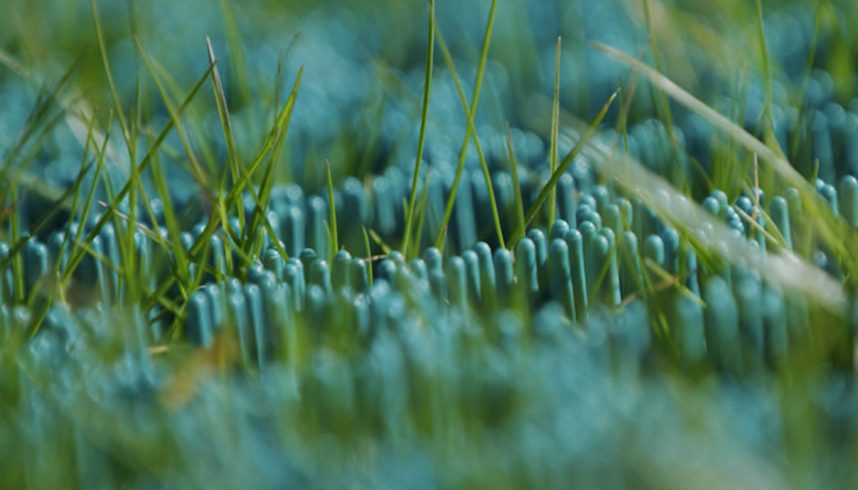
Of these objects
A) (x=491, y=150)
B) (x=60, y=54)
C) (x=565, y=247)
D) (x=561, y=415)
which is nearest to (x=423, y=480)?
(x=561, y=415)

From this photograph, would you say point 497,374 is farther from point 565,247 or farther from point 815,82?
Answer: point 815,82

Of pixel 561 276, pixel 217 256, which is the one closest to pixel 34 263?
pixel 217 256

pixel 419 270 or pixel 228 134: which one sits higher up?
pixel 228 134

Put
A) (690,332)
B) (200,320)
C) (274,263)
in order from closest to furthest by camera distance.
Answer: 1. (690,332)
2. (200,320)
3. (274,263)

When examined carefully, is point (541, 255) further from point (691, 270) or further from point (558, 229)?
point (691, 270)

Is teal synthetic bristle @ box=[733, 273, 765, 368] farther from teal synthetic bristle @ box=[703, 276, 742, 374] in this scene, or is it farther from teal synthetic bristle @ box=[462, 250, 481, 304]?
teal synthetic bristle @ box=[462, 250, 481, 304]

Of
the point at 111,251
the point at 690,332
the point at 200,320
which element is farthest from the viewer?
the point at 111,251

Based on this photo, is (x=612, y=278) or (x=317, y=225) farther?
(x=317, y=225)

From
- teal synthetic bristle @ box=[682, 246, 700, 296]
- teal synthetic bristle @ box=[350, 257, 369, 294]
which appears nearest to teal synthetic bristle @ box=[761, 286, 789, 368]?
teal synthetic bristle @ box=[682, 246, 700, 296]
